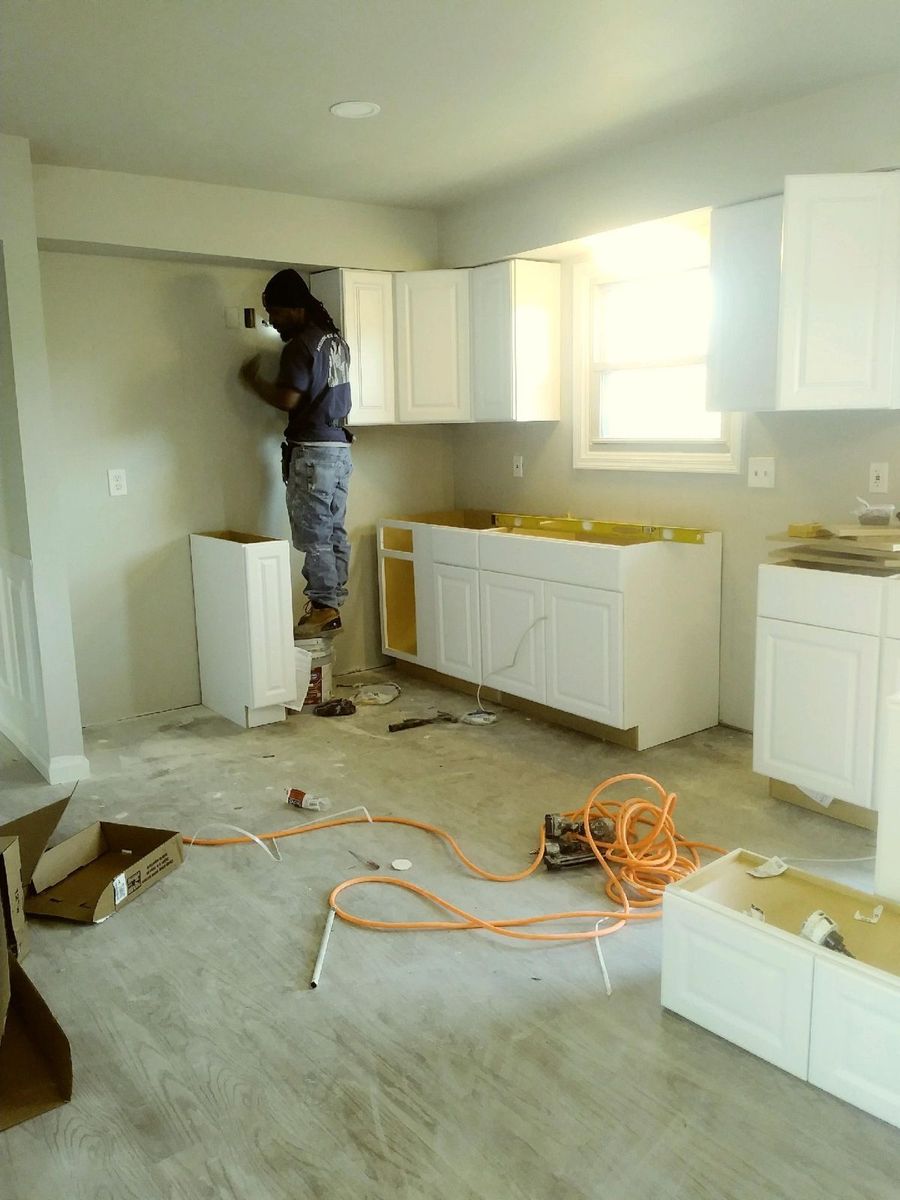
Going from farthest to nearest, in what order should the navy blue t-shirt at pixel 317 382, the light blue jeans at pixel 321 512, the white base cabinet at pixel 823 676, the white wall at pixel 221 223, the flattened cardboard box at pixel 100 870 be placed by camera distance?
the light blue jeans at pixel 321 512, the navy blue t-shirt at pixel 317 382, the white wall at pixel 221 223, the white base cabinet at pixel 823 676, the flattened cardboard box at pixel 100 870

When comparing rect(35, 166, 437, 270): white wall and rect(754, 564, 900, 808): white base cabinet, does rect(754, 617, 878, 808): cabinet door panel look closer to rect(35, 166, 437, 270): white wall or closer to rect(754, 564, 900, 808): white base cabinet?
rect(754, 564, 900, 808): white base cabinet

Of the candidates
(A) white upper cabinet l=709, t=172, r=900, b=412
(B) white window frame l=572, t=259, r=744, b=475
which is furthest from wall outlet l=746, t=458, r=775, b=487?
(A) white upper cabinet l=709, t=172, r=900, b=412

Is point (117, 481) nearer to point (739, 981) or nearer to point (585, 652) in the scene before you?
point (585, 652)

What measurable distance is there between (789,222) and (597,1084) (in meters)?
2.61

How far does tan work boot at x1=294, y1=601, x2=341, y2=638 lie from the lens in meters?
4.62

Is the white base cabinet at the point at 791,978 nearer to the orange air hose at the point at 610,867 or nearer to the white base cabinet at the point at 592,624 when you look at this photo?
the orange air hose at the point at 610,867

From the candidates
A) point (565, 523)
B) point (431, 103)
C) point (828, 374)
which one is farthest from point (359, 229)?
point (828, 374)

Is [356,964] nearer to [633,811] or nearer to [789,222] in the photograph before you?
[633,811]

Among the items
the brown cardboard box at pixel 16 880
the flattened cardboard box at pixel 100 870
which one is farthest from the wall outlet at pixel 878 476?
the brown cardboard box at pixel 16 880

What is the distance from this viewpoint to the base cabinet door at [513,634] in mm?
4129

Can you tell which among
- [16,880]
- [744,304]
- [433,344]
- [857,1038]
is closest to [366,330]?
[433,344]

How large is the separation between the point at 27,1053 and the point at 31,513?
2130mm

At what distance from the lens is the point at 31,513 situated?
3.56 metres

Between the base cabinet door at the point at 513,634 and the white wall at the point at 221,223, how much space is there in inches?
69.3
